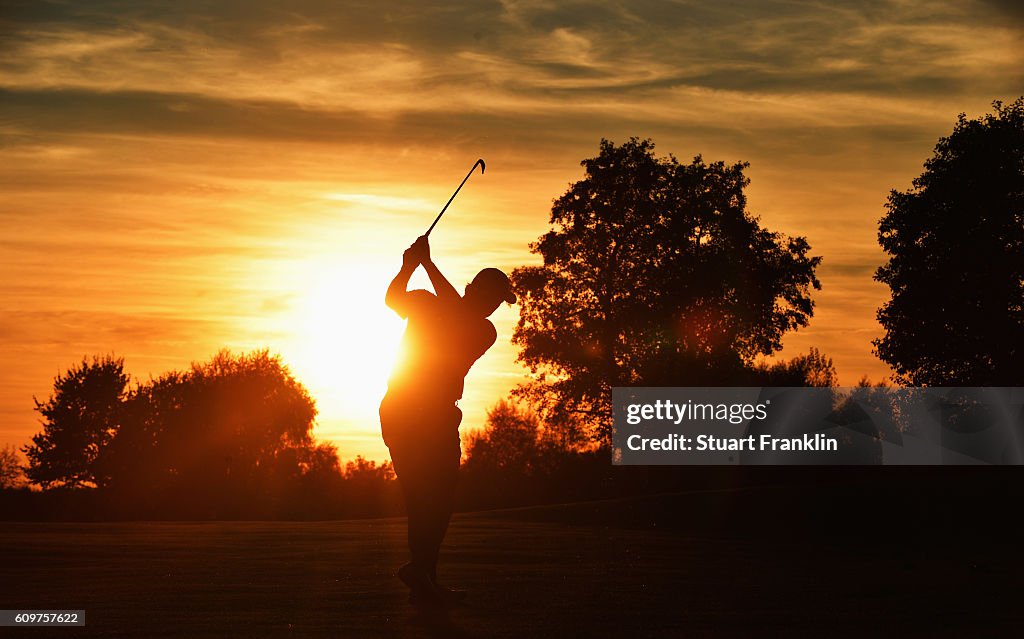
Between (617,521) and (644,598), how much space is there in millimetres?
23963

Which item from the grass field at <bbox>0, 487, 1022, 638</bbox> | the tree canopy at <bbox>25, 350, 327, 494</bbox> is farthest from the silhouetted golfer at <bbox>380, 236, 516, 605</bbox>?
the tree canopy at <bbox>25, 350, 327, 494</bbox>

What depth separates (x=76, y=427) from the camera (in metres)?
87.1

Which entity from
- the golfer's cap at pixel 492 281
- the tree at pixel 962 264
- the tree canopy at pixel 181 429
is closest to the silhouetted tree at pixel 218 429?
the tree canopy at pixel 181 429

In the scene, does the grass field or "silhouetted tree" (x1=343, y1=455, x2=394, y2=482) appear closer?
the grass field

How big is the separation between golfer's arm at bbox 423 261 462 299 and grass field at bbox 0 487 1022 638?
236 cm

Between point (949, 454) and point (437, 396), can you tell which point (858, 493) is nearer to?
point (949, 454)

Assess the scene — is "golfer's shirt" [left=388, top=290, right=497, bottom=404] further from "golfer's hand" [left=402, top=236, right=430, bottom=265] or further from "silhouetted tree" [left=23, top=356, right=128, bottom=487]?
"silhouetted tree" [left=23, top=356, right=128, bottom=487]

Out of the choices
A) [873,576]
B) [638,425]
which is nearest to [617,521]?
[638,425]

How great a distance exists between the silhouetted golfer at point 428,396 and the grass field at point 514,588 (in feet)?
2.08

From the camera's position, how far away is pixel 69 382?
3474 inches

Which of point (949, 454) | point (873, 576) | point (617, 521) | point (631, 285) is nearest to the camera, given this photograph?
point (873, 576)

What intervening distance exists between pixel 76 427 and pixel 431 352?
83.6 m

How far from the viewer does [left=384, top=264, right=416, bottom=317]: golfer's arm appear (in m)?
9.46

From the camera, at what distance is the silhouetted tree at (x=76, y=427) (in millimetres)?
86062
